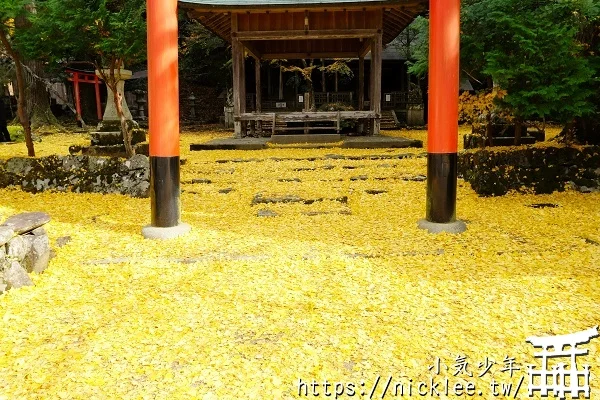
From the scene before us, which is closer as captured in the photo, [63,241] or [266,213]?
[63,241]

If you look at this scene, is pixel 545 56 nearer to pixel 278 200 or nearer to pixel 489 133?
pixel 489 133

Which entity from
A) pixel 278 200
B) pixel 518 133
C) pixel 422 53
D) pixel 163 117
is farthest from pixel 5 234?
pixel 422 53

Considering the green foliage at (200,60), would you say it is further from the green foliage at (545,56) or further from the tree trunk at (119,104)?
the green foliage at (545,56)

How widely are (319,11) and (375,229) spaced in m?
9.50

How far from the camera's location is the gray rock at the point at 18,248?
4.26 m

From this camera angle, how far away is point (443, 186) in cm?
592

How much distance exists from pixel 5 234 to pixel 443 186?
14.3 ft

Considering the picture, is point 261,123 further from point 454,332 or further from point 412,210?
point 454,332

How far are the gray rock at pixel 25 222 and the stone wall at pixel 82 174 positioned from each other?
11.0ft

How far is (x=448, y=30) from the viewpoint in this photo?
574cm

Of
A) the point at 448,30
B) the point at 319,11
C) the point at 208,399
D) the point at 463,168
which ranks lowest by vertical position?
the point at 208,399

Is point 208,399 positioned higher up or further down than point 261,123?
further down

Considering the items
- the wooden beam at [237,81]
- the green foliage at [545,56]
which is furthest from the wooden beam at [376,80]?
the green foliage at [545,56]

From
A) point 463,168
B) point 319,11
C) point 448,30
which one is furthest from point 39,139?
point 448,30
